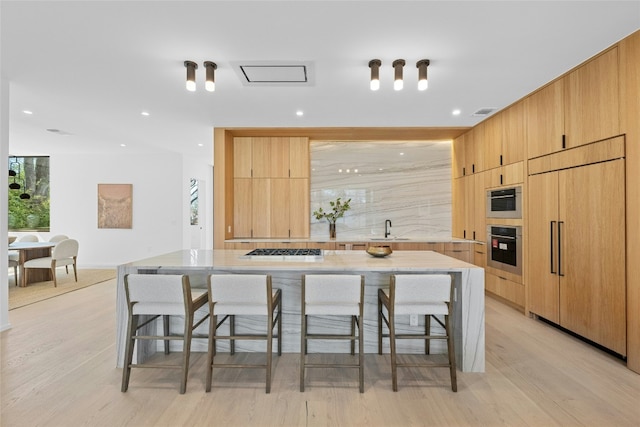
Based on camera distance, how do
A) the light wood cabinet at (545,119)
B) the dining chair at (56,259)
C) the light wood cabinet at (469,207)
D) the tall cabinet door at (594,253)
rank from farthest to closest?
the dining chair at (56,259) < the light wood cabinet at (469,207) < the light wood cabinet at (545,119) < the tall cabinet door at (594,253)

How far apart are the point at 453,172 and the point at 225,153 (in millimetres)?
3775

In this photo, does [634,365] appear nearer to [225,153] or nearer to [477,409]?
[477,409]

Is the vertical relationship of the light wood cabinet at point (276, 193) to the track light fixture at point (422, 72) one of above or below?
below

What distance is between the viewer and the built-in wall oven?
3785mm

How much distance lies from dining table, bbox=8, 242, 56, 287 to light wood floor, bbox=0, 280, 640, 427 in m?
3.08

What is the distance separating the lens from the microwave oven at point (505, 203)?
3797 mm

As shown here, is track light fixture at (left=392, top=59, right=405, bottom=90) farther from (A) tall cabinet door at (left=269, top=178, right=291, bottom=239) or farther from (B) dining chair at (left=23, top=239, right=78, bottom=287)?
(B) dining chair at (left=23, top=239, right=78, bottom=287)

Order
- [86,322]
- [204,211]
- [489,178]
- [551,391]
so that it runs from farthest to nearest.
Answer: [204,211] < [489,178] < [86,322] < [551,391]

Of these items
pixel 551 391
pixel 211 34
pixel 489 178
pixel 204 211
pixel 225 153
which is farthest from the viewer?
pixel 204 211

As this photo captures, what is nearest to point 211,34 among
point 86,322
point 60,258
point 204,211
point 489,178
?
→ point 86,322

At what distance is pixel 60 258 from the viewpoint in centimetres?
531

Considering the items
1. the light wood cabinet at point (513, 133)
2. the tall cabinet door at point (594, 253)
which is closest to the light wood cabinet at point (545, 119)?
the light wood cabinet at point (513, 133)

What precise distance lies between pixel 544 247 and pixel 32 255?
771 centimetres

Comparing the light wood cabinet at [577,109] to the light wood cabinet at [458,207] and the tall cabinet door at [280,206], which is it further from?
the tall cabinet door at [280,206]
